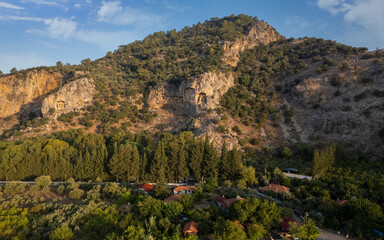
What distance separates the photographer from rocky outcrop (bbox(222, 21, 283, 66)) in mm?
75250

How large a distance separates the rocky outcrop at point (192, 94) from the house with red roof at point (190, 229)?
38.6 metres

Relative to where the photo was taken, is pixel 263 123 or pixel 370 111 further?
pixel 263 123

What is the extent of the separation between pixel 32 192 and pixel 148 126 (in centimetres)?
3160

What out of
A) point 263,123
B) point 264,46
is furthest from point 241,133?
point 264,46

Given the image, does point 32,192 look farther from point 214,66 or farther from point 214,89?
point 214,66

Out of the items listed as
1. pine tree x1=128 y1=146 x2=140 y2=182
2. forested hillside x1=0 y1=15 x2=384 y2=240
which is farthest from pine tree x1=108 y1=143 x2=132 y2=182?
pine tree x1=128 y1=146 x2=140 y2=182

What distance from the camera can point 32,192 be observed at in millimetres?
28234

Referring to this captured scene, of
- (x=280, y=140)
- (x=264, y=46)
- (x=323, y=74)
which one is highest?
(x=264, y=46)

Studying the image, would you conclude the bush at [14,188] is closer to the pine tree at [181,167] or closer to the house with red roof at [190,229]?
the pine tree at [181,167]

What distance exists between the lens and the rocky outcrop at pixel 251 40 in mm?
75250

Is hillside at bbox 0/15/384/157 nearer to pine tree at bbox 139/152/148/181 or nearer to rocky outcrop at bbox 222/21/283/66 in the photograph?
rocky outcrop at bbox 222/21/283/66

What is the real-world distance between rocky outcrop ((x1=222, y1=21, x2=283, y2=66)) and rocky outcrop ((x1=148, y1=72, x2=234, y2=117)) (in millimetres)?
12911

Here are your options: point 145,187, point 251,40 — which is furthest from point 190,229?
point 251,40

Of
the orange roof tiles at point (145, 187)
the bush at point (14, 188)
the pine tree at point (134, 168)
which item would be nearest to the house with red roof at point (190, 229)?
the orange roof tiles at point (145, 187)
